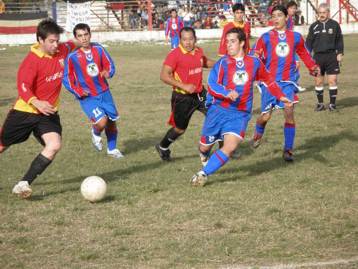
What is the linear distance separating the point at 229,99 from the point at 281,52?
223cm

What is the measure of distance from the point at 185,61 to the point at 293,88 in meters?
1.62

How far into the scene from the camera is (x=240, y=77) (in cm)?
830

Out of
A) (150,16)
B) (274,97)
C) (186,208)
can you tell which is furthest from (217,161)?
(150,16)

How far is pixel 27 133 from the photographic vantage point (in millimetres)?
8023

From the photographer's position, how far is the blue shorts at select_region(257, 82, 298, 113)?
10.0 meters

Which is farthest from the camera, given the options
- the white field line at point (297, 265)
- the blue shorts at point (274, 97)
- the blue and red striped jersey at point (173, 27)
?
the blue and red striped jersey at point (173, 27)

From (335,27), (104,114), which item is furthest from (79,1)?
(104,114)

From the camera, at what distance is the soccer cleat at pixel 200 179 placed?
8.24 meters

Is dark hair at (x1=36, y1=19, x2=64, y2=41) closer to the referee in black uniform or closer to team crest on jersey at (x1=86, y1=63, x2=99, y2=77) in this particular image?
team crest on jersey at (x1=86, y1=63, x2=99, y2=77)

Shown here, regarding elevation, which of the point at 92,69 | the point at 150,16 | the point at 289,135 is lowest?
the point at 289,135

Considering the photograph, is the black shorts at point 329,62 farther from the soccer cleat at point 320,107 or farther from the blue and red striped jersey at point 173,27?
the blue and red striped jersey at point 173,27

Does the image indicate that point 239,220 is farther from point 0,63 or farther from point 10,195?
point 0,63

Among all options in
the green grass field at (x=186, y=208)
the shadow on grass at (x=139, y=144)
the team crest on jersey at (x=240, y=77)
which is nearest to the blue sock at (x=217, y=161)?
the green grass field at (x=186, y=208)

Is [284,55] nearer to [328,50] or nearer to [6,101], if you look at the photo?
[328,50]
